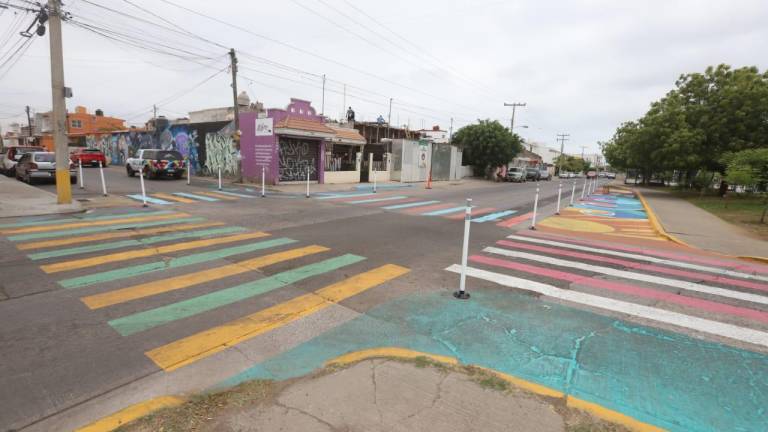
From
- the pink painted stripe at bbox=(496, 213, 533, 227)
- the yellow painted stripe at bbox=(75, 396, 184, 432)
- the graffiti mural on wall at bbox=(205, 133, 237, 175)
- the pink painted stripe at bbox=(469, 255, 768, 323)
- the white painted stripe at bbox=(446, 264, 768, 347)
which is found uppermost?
the graffiti mural on wall at bbox=(205, 133, 237, 175)

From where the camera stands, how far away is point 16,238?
7781 millimetres

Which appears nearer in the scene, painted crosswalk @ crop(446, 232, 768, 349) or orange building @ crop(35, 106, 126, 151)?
painted crosswalk @ crop(446, 232, 768, 349)

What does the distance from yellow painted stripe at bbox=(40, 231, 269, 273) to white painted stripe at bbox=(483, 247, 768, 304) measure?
5.64 meters

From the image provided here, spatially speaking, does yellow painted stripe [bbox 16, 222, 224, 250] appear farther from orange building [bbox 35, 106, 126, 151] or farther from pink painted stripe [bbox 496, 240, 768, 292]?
orange building [bbox 35, 106, 126, 151]

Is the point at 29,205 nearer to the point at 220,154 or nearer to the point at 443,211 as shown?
the point at 443,211

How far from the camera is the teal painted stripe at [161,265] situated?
5.43 meters

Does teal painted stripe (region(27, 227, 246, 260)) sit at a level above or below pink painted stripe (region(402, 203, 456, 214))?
below

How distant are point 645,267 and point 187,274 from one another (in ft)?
27.5

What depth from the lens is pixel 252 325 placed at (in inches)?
170

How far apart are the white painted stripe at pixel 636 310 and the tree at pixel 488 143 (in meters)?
37.2

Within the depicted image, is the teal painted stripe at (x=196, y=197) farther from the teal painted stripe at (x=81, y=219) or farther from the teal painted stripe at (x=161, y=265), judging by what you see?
the teal painted stripe at (x=161, y=265)

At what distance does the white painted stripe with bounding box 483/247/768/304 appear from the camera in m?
5.97

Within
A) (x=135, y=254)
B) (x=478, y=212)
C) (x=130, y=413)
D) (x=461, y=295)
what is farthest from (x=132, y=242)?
(x=478, y=212)

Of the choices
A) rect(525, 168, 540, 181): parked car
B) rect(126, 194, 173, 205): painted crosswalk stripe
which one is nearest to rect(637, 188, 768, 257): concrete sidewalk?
rect(126, 194, 173, 205): painted crosswalk stripe
